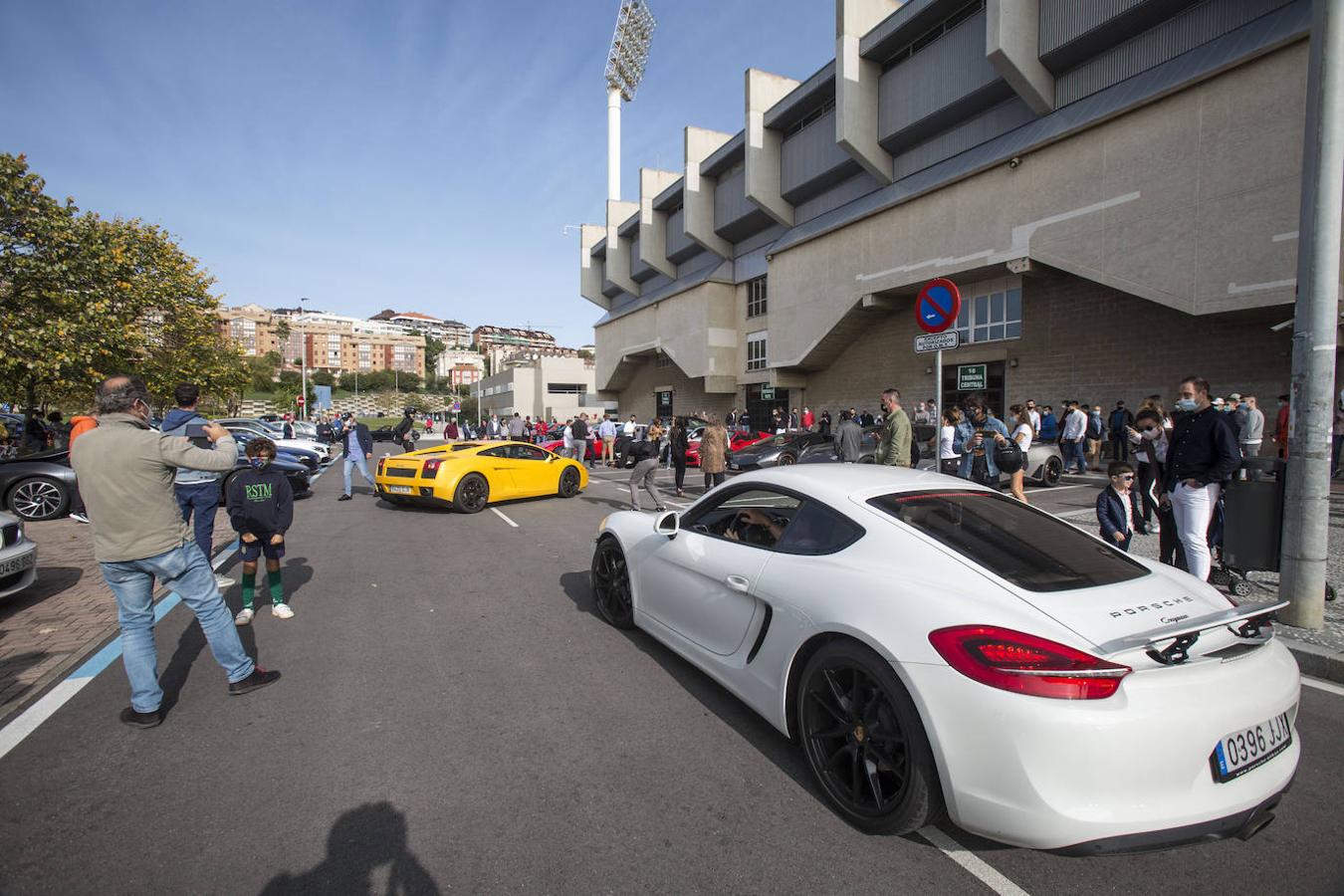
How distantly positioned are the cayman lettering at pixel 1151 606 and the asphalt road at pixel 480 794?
891 mm

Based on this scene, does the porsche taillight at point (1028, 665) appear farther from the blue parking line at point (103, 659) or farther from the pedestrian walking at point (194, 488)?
the pedestrian walking at point (194, 488)

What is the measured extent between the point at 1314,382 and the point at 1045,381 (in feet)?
48.7

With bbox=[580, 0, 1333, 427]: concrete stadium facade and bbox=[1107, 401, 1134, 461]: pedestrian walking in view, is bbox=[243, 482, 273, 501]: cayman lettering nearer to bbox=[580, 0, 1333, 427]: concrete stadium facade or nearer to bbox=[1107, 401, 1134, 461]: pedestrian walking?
bbox=[1107, 401, 1134, 461]: pedestrian walking

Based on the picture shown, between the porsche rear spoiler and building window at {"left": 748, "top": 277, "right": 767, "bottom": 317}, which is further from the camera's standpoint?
building window at {"left": 748, "top": 277, "right": 767, "bottom": 317}

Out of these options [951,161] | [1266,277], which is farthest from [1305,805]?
[951,161]

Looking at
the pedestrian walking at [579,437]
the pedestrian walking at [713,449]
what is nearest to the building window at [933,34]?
the pedestrian walking at [579,437]

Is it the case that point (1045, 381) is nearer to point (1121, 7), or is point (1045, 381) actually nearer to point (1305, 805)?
point (1121, 7)

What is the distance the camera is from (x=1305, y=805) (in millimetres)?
2531

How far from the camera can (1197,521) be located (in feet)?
16.1

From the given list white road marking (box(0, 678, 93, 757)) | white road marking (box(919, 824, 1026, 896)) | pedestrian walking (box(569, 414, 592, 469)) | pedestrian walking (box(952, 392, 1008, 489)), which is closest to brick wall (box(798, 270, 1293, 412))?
pedestrian walking (box(952, 392, 1008, 489))

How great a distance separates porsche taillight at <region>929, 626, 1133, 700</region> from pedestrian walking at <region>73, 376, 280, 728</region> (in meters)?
3.41

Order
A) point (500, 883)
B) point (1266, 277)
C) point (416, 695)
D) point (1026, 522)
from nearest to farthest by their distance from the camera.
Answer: point (500, 883) → point (1026, 522) → point (416, 695) → point (1266, 277)

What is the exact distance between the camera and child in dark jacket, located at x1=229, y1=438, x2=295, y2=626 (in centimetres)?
474

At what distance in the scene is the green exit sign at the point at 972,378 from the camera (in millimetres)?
19281
